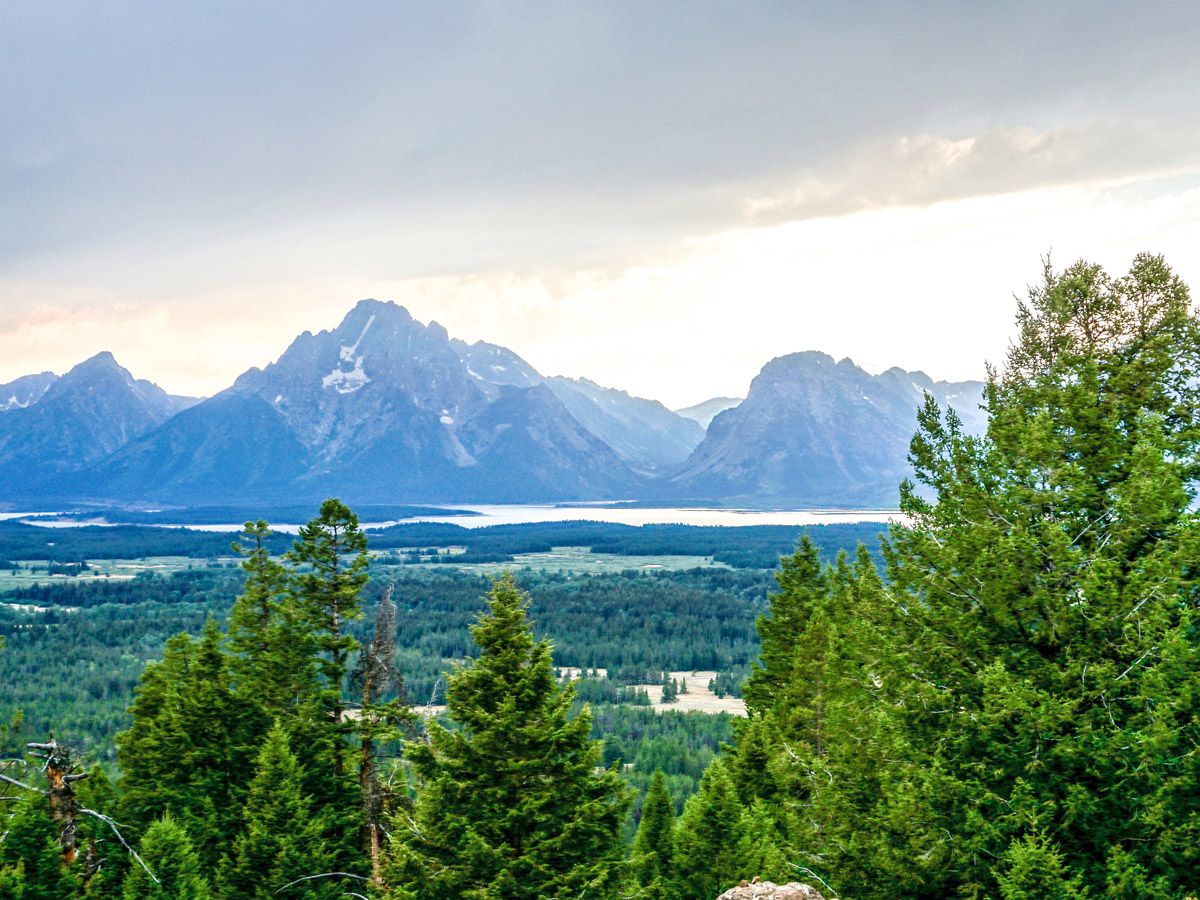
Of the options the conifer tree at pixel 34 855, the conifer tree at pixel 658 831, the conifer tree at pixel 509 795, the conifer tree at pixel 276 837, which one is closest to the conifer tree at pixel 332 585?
the conifer tree at pixel 276 837

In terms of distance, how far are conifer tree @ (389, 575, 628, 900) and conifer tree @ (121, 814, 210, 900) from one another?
1101 cm

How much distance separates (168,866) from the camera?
84.7 ft

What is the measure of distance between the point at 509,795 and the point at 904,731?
7825 millimetres

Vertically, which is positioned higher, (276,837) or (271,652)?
(271,652)

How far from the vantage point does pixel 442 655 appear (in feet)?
424

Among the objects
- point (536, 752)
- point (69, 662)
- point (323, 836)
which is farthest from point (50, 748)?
point (69, 662)

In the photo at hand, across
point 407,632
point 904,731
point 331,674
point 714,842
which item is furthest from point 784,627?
point 407,632

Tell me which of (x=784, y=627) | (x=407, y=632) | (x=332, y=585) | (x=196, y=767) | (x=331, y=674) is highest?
(x=332, y=585)

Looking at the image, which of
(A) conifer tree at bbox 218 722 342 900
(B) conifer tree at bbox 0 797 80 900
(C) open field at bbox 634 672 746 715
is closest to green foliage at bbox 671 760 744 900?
(A) conifer tree at bbox 218 722 342 900

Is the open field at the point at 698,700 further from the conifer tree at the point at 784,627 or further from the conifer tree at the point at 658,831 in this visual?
the conifer tree at the point at 658,831

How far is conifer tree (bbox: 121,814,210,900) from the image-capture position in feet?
83.4

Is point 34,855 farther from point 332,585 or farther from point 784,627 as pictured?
point 784,627

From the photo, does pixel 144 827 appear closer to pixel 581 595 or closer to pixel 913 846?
pixel 913 846

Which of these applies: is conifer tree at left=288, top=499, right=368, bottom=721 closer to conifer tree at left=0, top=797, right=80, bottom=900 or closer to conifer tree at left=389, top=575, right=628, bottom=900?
conifer tree at left=0, top=797, right=80, bottom=900
